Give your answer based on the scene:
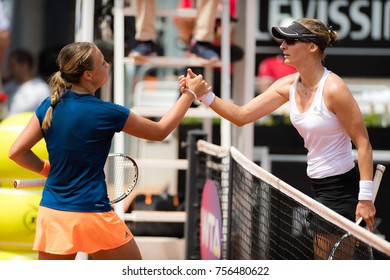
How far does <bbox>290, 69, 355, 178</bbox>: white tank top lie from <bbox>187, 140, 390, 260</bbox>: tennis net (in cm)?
25

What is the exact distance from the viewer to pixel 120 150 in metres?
7.40

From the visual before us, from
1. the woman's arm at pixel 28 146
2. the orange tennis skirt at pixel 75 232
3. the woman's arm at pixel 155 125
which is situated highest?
the woman's arm at pixel 155 125

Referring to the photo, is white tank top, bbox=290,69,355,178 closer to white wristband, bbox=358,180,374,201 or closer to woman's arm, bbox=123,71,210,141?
white wristband, bbox=358,180,374,201

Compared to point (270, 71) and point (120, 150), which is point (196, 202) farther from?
point (270, 71)

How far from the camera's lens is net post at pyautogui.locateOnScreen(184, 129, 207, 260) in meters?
7.81

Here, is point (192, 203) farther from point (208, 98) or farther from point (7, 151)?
point (208, 98)

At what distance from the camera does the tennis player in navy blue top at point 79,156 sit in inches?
181

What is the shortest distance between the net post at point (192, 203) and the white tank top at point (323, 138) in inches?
102

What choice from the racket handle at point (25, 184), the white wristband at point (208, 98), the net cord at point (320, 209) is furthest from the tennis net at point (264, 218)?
the racket handle at point (25, 184)

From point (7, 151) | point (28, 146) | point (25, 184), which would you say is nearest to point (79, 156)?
point (28, 146)

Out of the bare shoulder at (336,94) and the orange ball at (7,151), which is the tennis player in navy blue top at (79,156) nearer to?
the bare shoulder at (336,94)

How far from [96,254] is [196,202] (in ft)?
10.6

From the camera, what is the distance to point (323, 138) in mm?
5156

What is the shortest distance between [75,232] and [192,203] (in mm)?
3315
